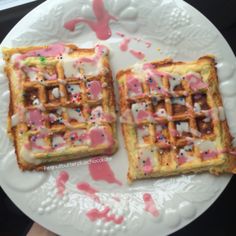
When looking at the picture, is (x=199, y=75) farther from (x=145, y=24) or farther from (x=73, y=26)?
(x=73, y=26)

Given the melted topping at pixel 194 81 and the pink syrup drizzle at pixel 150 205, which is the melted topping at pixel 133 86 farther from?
the pink syrup drizzle at pixel 150 205

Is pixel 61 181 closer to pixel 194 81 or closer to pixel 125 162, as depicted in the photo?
pixel 125 162

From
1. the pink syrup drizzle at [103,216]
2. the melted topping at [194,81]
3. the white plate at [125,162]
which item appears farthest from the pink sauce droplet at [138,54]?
the pink syrup drizzle at [103,216]

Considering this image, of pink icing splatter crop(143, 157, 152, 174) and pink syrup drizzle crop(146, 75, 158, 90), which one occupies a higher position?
pink syrup drizzle crop(146, 75, 158, 90)

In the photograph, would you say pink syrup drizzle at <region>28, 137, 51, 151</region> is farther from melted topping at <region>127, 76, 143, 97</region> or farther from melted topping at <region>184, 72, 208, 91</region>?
melted topping at <region>184, 72, 208, 91</region>

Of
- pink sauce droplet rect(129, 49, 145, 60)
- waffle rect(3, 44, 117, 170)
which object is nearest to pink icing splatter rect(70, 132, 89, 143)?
waffle rect(3, 44, 117, 170)

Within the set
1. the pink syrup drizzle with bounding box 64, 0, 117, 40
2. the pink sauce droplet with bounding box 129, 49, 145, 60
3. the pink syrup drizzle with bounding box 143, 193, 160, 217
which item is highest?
the pink syrup drizzle with bounding box 64, 0, 117, 40

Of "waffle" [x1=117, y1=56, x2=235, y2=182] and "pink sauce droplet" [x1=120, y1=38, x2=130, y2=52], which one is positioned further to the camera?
"pink sauce droplet" [x1=120, y1=38, x2=130, y2=52]
